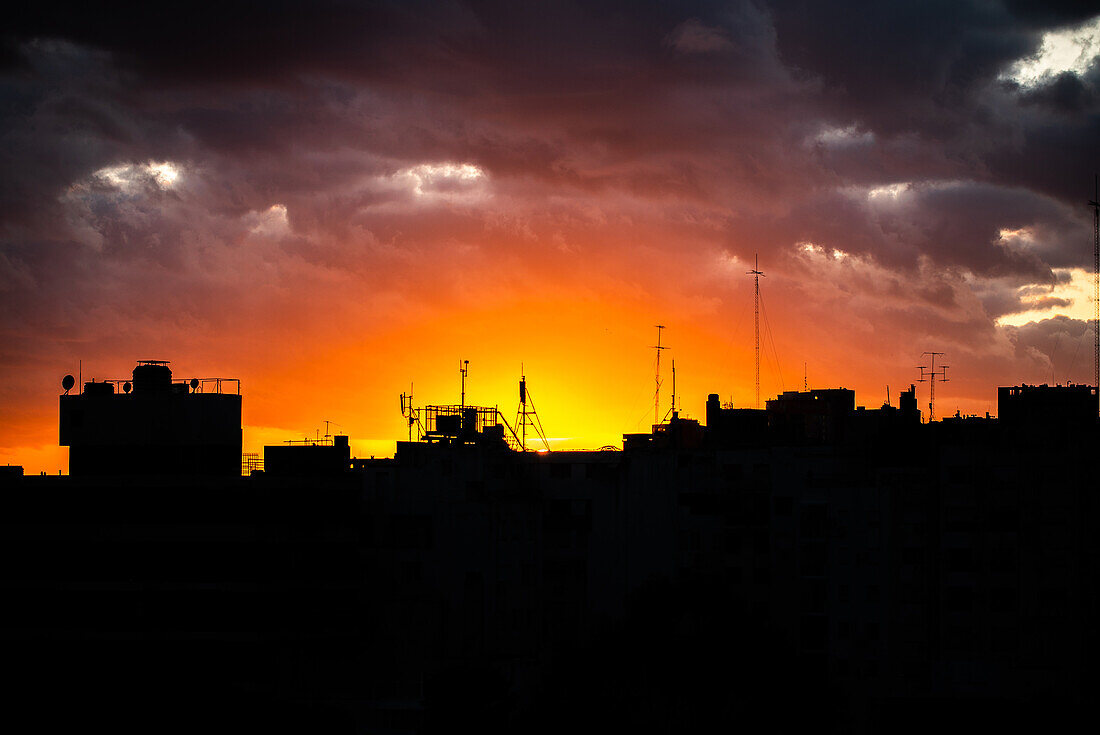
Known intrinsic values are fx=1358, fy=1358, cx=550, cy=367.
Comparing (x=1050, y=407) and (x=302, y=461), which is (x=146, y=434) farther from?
(x=1050, y=407)

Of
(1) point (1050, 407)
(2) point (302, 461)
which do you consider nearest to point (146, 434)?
(2) point (302, 461)

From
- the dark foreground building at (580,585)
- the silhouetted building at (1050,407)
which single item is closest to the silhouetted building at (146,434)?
the dark foreground building at (580,585)

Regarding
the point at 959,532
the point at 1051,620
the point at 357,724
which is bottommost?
the point at 357,724

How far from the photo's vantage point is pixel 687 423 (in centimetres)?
11562

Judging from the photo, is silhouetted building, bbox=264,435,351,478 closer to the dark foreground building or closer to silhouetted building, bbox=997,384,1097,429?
the dark foreground building

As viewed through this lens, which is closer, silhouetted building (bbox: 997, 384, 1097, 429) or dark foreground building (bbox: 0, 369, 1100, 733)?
dark foreground building (bbox: 0, 369, 1100, 733)

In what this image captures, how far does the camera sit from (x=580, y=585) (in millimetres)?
103000

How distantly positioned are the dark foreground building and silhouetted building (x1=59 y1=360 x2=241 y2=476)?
152 centimetres

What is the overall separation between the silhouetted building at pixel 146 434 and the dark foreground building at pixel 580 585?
1517mm

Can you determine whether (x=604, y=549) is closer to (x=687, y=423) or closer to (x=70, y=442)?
(x=687, y=423)

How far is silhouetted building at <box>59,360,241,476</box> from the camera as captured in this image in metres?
88.4

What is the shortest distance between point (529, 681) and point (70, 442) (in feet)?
112

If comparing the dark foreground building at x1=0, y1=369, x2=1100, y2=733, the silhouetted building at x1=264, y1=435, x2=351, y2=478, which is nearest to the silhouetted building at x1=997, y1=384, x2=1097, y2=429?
the dark foreground building at x1=0, y1=369, x2=1100, y2=733

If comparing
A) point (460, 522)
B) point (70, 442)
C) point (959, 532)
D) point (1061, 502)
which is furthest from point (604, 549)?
point (70, 442)
